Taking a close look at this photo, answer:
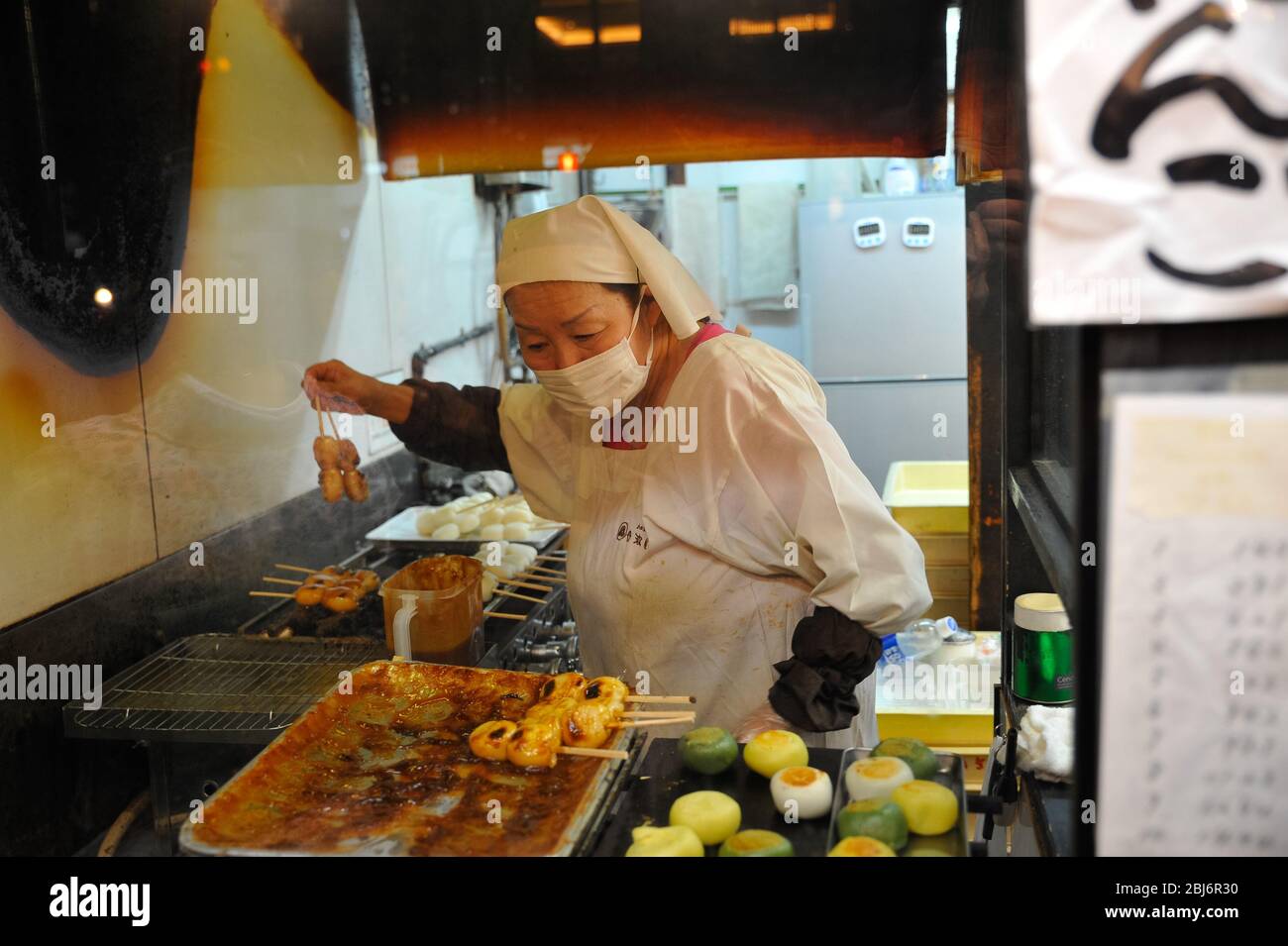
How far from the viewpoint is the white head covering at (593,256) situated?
2.69m

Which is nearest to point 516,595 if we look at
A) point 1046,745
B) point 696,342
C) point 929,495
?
point 696,342

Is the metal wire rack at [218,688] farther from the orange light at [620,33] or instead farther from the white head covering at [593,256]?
the orange light at [620,33]

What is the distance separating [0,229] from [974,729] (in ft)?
10.8

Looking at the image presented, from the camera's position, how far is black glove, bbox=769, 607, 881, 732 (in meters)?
2.36

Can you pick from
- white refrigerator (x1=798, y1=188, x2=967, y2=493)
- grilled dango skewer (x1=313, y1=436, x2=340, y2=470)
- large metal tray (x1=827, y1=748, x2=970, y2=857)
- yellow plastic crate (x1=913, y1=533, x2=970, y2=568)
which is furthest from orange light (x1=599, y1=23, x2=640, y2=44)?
white refrigerator (x1=798, y1=188, x2=967, y2=493)

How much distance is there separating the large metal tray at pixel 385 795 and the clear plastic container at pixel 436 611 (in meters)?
0.65

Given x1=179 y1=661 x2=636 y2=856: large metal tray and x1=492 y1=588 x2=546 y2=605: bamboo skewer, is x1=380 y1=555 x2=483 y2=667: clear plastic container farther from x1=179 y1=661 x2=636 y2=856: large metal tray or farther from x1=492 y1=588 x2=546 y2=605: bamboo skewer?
x1=179 y1=661 x2=636 y2=856: large metal tray

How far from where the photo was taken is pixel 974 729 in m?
3.68

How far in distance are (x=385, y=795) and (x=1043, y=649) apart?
1.62 m

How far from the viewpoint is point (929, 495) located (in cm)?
572

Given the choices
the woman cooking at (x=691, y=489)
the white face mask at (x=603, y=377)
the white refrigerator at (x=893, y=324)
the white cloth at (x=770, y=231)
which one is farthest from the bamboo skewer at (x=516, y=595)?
the white cloth at (x=770, y=231)

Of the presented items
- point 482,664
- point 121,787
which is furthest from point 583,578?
point 121,787

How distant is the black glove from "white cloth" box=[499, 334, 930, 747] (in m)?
0.07
